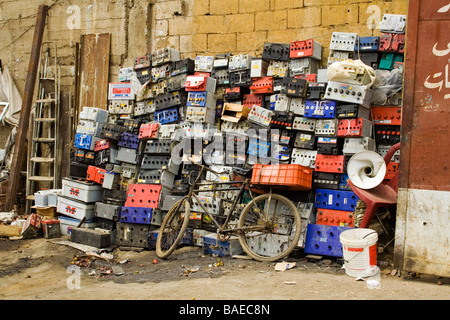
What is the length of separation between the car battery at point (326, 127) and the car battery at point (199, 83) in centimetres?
214

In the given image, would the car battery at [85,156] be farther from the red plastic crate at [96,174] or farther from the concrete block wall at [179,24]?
the concrete block wall at [179,24]

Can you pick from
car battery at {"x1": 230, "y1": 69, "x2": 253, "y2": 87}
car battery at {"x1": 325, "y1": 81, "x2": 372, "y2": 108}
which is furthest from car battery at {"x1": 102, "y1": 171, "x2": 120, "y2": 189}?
car battery at {"x1": 325, "y1": 81, "x2": 372, "y2": 108}

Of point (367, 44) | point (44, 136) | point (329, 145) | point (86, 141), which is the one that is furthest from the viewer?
point (44, 136)

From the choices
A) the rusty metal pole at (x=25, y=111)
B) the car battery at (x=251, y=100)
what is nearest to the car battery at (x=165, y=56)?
the car battery at (x=251, y=100)

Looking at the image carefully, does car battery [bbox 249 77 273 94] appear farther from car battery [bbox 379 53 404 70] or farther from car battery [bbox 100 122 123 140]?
car battery [bbox 100 122 123 140]

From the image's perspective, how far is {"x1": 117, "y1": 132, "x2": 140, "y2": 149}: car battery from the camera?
9453 millimetres

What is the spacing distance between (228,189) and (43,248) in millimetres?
3655

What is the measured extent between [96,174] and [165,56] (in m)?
2.60

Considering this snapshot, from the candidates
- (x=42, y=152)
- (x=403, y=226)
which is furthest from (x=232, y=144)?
(x=42, y=152)

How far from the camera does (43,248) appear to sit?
Result: 8969 millimetres

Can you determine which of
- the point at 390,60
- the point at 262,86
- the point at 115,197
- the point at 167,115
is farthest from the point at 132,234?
the point at 390,60

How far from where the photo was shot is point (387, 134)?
7.59 m

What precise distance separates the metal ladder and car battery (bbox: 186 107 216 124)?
3.91m

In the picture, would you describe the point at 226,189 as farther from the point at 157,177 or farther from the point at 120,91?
the point at 120,91
